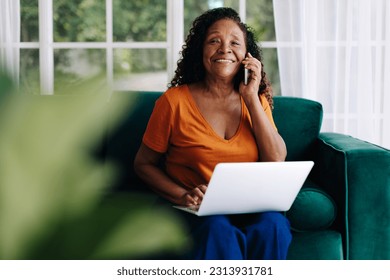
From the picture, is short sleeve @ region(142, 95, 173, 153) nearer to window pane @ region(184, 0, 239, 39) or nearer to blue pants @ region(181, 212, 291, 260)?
blue pants @ region(181, 212, 291, 260)

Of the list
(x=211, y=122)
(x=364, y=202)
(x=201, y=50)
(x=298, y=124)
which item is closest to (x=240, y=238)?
(x=211, y=122)

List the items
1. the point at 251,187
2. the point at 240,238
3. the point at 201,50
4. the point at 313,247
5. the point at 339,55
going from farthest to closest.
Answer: the point at 339,55
the point at 201,50
the point at 313,247
the point at 240,238
the point at 251,187

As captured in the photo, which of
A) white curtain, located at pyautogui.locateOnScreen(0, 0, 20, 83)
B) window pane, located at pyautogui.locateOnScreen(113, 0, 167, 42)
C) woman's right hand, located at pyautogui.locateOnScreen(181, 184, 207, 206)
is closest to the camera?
woman's right hand, located at pyautogui.locateOnScreen(181, 184, 207, 206)


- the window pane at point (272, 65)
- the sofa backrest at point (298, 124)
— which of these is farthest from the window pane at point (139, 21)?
the sofa backrest at point (298, 124)

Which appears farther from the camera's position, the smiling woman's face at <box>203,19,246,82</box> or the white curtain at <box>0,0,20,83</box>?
→ the white curtain at <box>0,0,20,83</box>

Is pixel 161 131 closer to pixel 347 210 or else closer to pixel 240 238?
pixel 240 238

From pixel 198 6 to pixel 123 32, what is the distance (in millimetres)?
484

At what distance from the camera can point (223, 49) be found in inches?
96.5

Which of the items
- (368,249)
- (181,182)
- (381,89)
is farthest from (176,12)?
(368,249)

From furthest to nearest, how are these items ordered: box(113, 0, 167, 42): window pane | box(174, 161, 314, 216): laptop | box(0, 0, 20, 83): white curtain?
box(113, 0, 167, 42): window pane
box(0, 0, 20, 83): white curtain
box(174, 161, 314, 216): laptop

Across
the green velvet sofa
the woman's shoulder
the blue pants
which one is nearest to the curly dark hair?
the woman's shoulder

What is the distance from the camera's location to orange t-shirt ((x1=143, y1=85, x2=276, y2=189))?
2383 millimetres

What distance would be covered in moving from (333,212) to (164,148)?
73cm

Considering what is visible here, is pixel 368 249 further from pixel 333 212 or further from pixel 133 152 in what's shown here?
pixel 133 152
